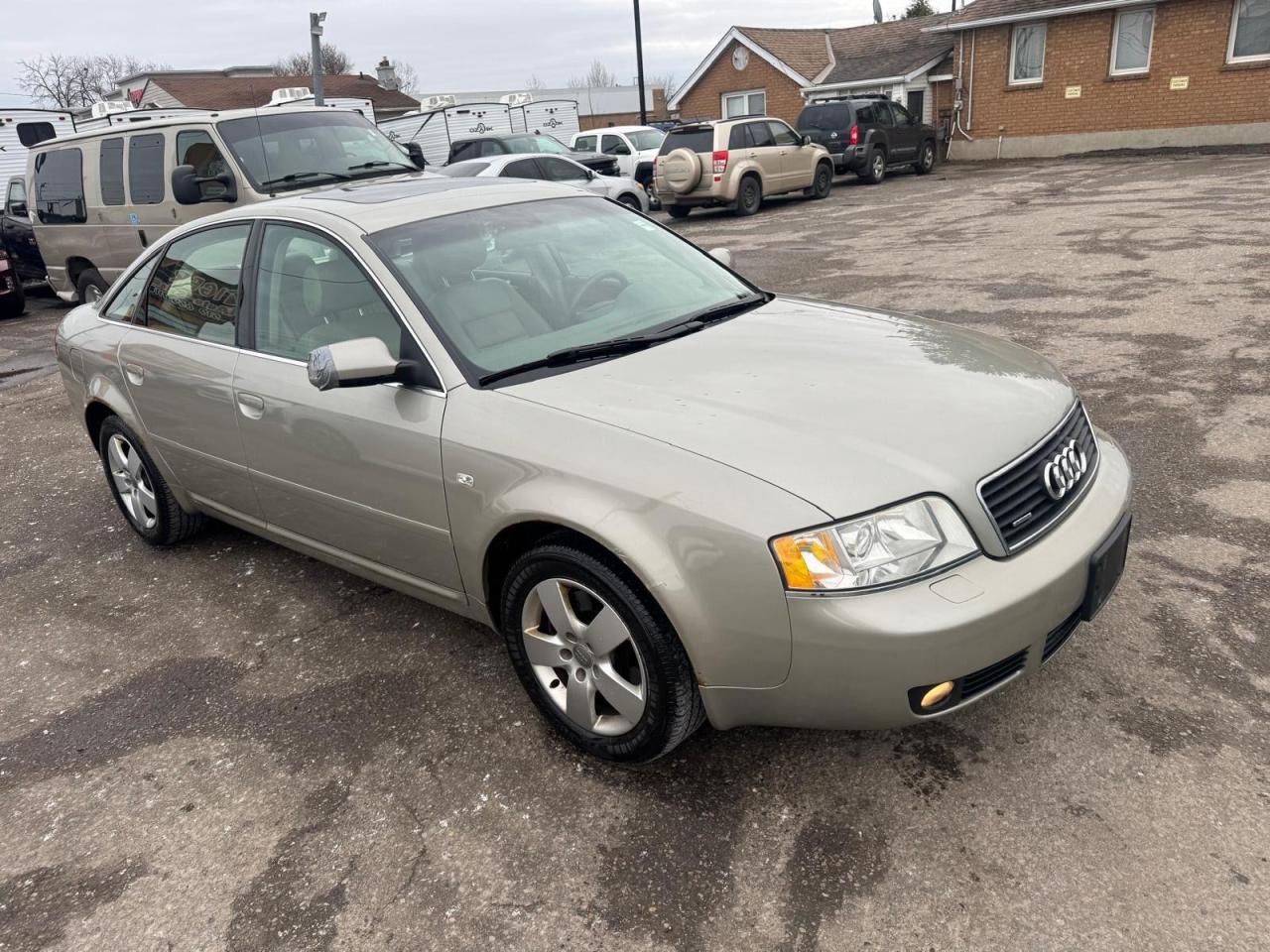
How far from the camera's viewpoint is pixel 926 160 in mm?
22500

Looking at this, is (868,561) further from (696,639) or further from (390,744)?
(390,744)

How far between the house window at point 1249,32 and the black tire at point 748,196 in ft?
38.1

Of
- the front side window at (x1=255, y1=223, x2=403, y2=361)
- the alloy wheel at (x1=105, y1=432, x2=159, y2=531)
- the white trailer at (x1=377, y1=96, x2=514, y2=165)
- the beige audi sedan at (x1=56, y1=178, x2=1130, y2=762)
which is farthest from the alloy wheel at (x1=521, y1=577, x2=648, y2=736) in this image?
the white trailer at (x1=377, y1=96, x2=514, y2=165)

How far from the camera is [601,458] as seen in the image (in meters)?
2.50

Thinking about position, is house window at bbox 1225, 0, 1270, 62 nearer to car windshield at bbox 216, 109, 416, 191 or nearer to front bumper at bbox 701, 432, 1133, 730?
car windshield at bbox 216, 109, 416, 191

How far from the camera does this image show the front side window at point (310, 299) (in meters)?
3.21

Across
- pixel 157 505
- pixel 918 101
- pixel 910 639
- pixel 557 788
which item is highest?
pixel 918 101

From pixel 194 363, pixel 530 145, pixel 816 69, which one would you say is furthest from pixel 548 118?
pixel 194 363

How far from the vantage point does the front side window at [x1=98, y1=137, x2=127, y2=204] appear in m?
9.34

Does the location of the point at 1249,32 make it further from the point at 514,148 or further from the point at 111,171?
the point at 111,171

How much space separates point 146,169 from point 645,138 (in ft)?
46.5

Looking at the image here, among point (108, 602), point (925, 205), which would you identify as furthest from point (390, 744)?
point (925, 205)

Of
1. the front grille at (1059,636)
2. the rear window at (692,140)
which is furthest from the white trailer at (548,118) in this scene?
the front grille at (1059,636)

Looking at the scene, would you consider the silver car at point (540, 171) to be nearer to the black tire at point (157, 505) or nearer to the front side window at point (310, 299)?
the black tire at point (157, 505)
